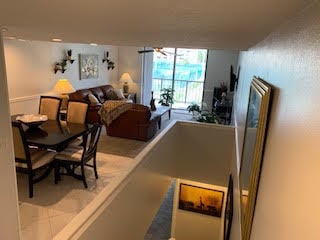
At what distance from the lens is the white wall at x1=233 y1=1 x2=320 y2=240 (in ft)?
1.85

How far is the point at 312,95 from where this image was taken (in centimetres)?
61

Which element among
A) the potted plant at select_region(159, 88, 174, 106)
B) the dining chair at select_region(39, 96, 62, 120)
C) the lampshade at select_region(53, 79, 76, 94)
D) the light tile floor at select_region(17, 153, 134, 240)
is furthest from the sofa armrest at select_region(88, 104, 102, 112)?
the potted plant at select_region(159, 88, 174, 106)

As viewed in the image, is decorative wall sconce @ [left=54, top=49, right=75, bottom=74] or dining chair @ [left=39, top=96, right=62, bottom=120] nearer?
dining chair @ [left=39, top=96, right=62, bottom=120]

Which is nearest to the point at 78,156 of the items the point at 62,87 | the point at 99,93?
the point at 62,87

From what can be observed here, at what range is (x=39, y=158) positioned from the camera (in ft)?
11.9

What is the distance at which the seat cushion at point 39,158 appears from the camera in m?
3.48

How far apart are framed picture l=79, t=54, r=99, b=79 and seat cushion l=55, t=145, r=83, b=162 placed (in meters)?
4.02

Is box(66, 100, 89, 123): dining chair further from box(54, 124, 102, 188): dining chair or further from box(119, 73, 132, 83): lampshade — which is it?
box(119, 73, 132, 83): lampshade

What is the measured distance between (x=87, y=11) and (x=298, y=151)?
1.02 m

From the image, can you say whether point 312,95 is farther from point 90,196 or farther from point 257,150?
point 90,196

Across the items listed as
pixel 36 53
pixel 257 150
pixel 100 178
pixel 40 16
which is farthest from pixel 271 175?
pixel 36 53

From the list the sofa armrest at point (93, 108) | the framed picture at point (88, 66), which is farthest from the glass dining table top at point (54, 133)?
the framed picture at point (88, 66)

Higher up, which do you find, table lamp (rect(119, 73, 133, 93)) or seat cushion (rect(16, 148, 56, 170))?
table lamp (rect(119, 73, 133, 93))

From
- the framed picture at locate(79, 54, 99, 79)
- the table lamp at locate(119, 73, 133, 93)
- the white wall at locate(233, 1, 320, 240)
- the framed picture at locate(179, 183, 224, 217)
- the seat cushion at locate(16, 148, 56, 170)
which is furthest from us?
the table lamp at locate(119, 73, 133, 93)
